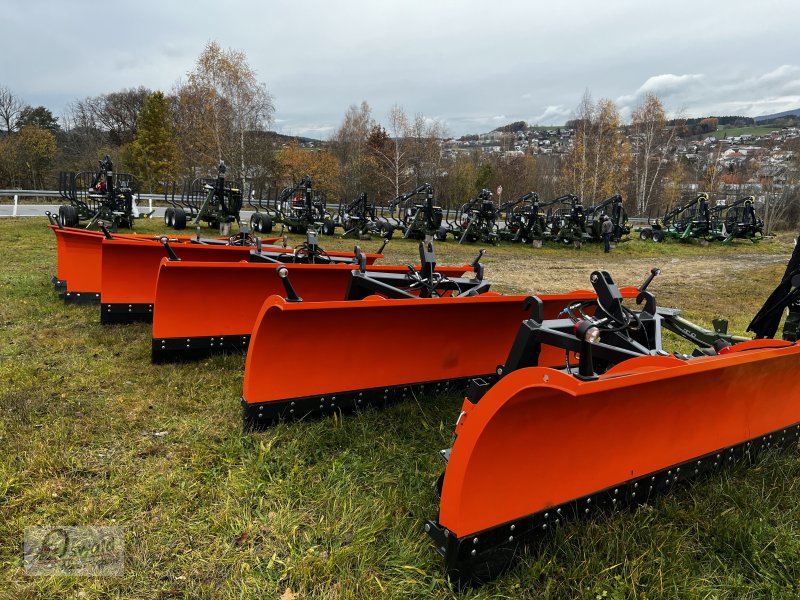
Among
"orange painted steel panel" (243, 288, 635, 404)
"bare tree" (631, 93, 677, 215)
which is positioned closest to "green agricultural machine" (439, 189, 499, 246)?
"orange painted steel panel" (243, 288, 635, 404)

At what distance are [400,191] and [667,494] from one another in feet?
112

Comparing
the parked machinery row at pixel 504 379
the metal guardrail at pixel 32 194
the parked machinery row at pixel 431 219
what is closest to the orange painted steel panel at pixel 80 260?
the parked machinery row at pixel 504 379

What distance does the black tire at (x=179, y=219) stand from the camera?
1407cm

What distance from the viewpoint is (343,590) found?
187 centimetres

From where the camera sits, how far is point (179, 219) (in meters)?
14.1

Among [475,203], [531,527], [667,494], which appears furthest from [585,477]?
[475,203]

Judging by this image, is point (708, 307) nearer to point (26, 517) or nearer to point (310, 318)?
point (310, 318)

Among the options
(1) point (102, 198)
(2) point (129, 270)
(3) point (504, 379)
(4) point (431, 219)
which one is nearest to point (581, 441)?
(3) point (504, 379)

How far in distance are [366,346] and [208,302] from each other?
1.62 m

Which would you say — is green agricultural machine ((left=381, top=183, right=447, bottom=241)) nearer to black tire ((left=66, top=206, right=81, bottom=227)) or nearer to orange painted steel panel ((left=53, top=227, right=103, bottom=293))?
black tire ((left=66, top=206, right=81, bottom=227))

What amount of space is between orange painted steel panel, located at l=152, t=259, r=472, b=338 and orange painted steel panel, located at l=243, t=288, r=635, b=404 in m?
1.09

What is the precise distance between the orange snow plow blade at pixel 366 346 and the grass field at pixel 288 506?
0.27 feet

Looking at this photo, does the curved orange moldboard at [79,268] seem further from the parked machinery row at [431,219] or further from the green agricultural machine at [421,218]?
the green agricultural machine at [421,218]

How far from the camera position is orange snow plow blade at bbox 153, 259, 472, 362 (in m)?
3.80
